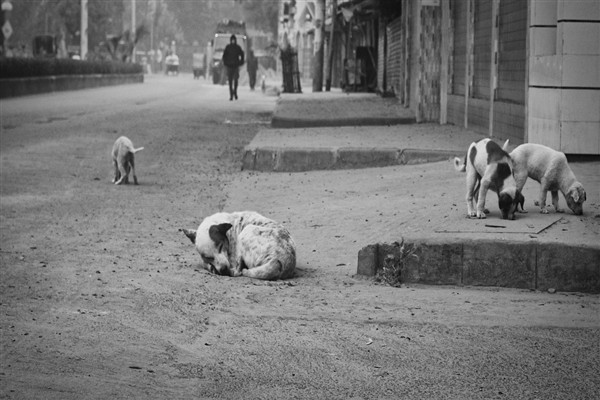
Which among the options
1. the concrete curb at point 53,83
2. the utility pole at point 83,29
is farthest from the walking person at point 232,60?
the utility pole at point 83,29

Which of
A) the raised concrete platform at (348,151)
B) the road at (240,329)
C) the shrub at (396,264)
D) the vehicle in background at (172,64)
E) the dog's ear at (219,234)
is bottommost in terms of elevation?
the road at (240,329)

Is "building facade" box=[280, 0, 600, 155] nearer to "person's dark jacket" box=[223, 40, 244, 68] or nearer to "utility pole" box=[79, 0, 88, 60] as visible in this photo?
"person's dark jacket" box=[223, 40, 244, 68]

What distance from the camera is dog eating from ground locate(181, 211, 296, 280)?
24.6 ft

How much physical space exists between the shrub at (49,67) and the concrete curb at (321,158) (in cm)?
2319

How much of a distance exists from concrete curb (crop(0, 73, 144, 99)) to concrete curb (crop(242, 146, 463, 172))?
874 inches

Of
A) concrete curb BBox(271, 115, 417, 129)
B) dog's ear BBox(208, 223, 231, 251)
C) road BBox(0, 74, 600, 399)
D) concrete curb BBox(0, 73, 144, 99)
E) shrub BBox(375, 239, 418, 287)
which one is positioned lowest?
road BBox(0, 74, 600, 399)

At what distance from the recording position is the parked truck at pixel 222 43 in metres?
64.3

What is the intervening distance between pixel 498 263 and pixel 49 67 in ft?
125

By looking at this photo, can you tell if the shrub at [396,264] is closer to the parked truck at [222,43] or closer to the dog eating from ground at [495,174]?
the dog eating from ground at [495,174]

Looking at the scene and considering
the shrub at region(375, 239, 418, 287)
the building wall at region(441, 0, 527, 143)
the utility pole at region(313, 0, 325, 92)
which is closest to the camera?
the shrub at region(375, 239, 418, 287)

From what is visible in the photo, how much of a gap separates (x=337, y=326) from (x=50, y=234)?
3781mm

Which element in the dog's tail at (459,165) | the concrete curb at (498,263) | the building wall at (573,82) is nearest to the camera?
the concrete curb at (498,263)

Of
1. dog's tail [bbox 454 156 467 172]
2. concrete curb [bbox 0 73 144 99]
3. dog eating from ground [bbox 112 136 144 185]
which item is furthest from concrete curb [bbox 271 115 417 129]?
concrete curb [bbox 0 73 144 99]

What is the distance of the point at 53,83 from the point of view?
4325cm
